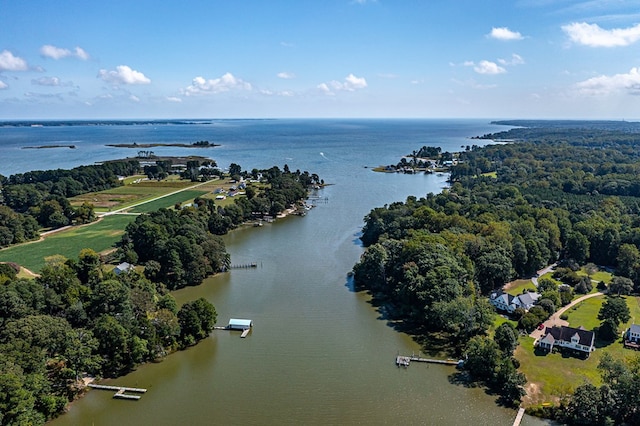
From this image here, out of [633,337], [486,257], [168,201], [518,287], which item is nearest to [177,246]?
[486,257]

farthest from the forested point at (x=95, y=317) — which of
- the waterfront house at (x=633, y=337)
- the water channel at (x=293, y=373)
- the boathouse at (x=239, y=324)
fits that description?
the waterfront house at (x=633, y=337)

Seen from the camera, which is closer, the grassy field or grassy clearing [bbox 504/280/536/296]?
grassy clearing [bbox 504/280/536/296]

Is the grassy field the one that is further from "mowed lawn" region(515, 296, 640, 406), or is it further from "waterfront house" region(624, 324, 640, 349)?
"waterfront house" region(624, 324, 640, 349)

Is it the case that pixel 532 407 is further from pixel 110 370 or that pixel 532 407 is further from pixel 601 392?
pixel 110 370

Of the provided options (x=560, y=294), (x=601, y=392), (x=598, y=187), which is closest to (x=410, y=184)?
(x=598, y=187)

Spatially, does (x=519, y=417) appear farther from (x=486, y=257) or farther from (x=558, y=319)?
(x=486, y=257)

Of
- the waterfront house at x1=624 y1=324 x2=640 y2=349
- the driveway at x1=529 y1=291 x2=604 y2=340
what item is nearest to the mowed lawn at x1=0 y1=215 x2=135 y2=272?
the driveway at x1=529 y1=291 x2=604 y2=340
